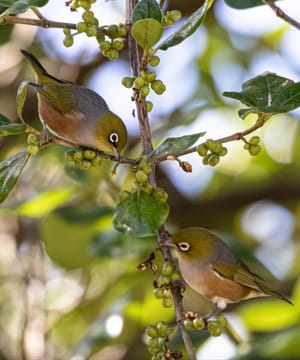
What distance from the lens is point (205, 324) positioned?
5.98 feet

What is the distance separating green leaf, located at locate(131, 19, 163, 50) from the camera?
1.69m

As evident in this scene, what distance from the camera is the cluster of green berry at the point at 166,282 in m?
1.73

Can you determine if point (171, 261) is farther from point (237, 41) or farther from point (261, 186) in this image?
point (237, 41)

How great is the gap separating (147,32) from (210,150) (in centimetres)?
26

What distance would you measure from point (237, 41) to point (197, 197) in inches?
34.2

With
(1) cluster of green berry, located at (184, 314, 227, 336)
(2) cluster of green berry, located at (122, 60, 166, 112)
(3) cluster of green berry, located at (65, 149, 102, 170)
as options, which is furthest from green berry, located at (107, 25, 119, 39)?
(1) cluster of green berry, located at (184, 314, 227, 336)

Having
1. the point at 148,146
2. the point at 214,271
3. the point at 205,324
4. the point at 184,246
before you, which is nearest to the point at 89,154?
the point at 148,146

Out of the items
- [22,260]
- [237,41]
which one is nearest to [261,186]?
[237,41]

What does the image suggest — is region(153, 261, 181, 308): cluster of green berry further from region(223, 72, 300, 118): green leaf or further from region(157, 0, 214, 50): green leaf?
region(157, 0, 214, 50): green leaf

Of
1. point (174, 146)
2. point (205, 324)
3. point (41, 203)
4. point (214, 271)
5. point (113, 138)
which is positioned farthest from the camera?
point (41, 203)

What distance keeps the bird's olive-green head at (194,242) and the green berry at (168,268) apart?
1.64 feet

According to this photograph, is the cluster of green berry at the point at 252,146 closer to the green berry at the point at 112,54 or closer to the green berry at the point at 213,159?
the green berry at the point at 213,159

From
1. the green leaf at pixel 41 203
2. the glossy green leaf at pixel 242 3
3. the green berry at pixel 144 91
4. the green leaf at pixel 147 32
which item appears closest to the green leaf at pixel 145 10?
the green leaf at pixel 147 32

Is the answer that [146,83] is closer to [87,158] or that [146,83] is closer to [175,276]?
[87,158]
